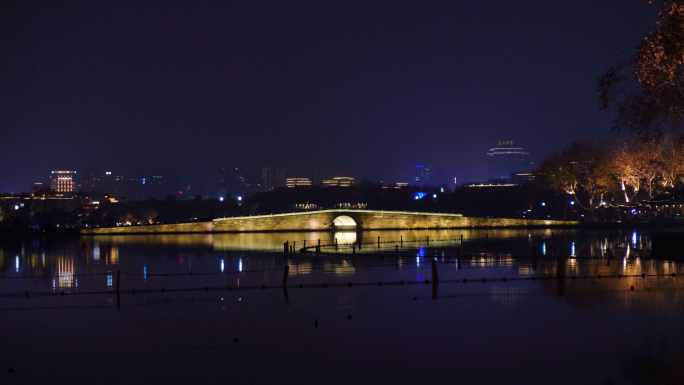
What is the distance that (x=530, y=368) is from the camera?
12391 millimetres

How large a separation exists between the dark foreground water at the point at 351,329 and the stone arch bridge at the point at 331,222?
50907 mm

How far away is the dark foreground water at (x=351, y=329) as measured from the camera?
12367mm

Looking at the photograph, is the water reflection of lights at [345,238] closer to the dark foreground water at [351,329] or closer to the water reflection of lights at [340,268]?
the water reflection of lights at [340,268]

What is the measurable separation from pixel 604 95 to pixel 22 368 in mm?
20037

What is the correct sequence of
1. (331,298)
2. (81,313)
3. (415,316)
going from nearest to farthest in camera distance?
(415,316) < (81,313) < (331,298)

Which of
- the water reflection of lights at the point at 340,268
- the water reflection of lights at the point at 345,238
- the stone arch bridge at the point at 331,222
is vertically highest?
the stone arch bridge at the point at 331,222

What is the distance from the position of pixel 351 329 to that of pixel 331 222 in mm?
70128

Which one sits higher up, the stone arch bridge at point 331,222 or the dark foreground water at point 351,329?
the stone arch bridge at point 331,222

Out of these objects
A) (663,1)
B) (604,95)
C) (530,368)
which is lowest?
(530,368)

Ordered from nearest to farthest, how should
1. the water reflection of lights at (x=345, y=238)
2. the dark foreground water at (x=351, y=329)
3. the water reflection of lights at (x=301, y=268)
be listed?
the dark foreground water at (x=351, y=329) → the water reflection of lights at (x=301, y=268) → the water reflection of lights at (x=345, y=238)

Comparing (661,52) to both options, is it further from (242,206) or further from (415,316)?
(242,206)

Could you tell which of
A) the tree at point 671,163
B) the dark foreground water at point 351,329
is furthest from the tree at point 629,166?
the dark foreground water at point 351,329

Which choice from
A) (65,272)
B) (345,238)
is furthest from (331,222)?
(65,272)

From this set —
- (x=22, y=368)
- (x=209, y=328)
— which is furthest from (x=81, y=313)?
(x=22, y=368)
